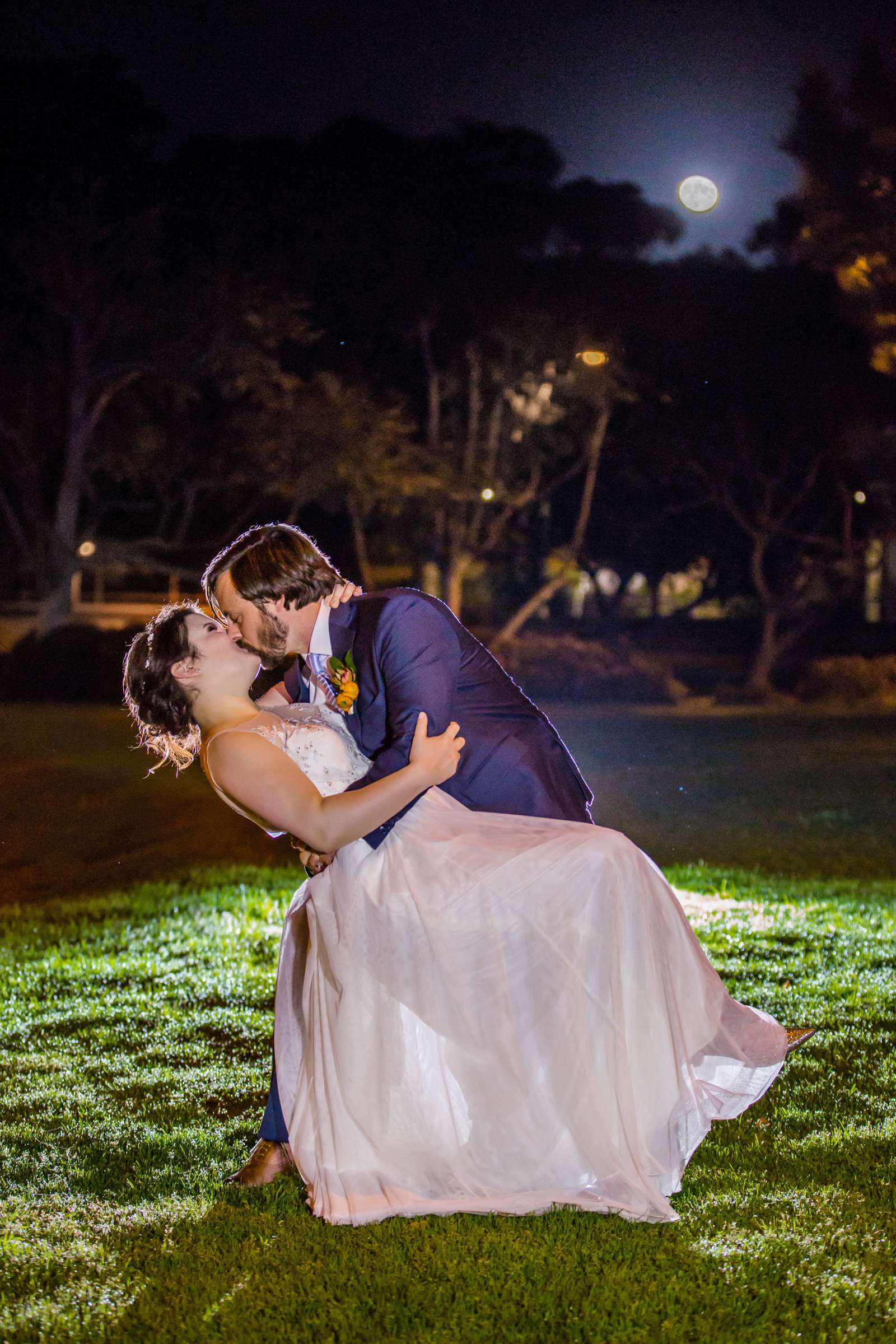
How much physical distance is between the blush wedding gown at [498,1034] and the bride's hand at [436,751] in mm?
302

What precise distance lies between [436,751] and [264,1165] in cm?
144

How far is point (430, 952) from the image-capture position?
3.77 m

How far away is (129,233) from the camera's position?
2431 centimetres

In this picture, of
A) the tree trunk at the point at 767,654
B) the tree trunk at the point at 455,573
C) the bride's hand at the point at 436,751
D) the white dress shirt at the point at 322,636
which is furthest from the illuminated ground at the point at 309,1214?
the tree trunk at the point at 767,654

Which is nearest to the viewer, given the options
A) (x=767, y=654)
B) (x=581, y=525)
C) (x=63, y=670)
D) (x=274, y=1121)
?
(x=274, y=1121)

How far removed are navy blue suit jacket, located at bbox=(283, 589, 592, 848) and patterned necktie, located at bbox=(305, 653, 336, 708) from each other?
1.8 inches

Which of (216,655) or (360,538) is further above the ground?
(216,655)

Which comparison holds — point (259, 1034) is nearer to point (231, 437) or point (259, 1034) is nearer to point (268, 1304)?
point (268, 1304)

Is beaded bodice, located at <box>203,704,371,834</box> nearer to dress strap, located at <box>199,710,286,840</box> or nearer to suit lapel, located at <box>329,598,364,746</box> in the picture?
dress strap, located at <box>199,710,286,840</box>

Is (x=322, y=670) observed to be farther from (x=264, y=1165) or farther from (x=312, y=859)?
(x=264, y=1165)

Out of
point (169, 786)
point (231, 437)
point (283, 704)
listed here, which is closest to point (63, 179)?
point (231, 437)

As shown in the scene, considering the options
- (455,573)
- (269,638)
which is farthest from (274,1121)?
(455,573)

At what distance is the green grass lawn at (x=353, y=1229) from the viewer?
331 centimetres

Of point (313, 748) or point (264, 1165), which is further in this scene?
point (264, 1165)
